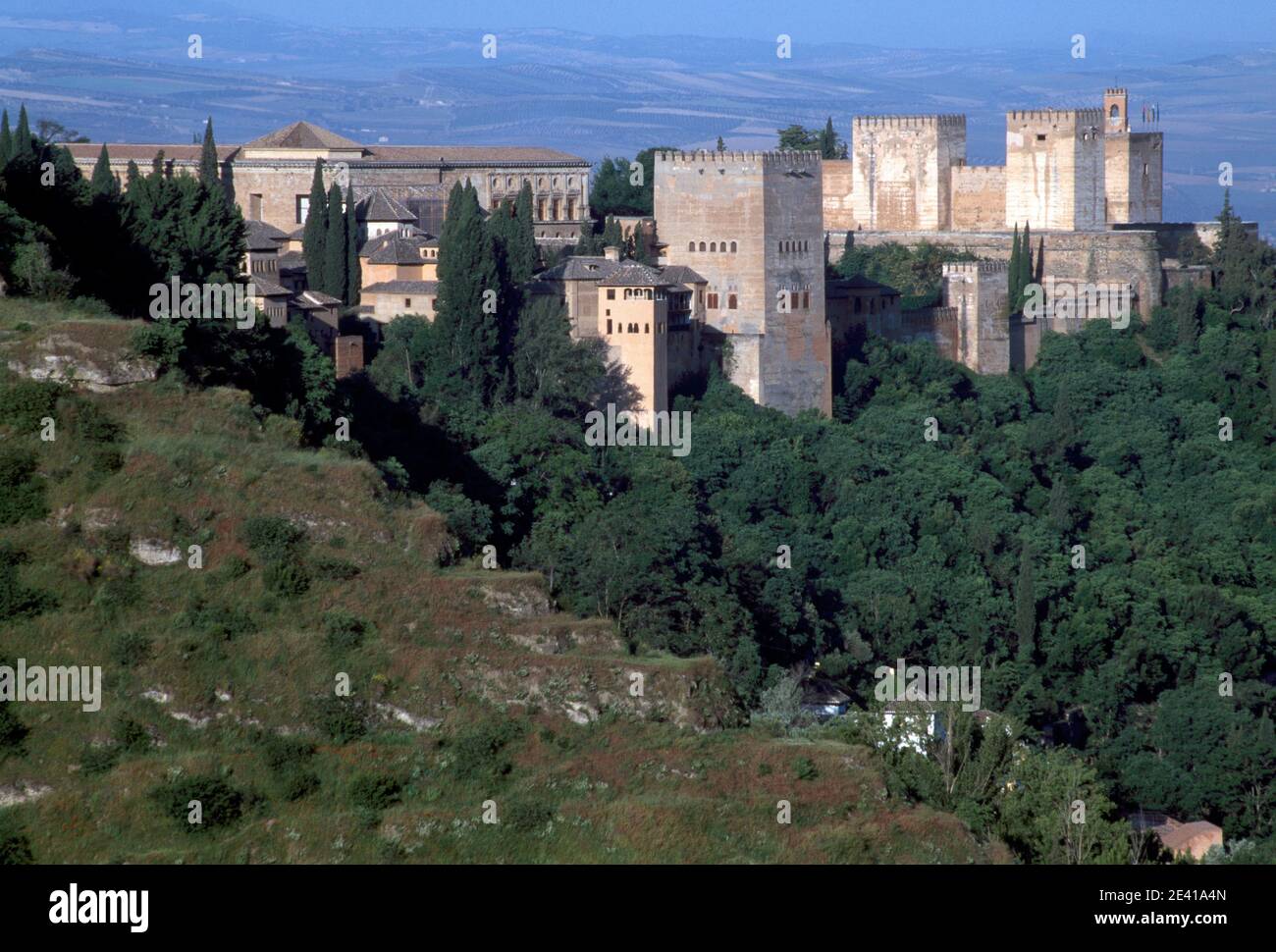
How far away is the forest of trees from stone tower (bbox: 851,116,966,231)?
25.7ft

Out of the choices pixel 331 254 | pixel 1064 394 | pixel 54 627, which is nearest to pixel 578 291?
pixel 331 254

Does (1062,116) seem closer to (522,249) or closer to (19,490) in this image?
(522,249)

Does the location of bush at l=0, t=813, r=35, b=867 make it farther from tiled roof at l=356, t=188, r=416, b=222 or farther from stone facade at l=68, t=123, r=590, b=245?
tiled roof at l=356, t=188, r=416, b=222

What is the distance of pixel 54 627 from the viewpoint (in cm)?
2403

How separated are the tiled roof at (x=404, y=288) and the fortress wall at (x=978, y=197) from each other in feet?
60.7

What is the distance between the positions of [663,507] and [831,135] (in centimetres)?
2996

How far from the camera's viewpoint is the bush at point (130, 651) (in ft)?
77.6

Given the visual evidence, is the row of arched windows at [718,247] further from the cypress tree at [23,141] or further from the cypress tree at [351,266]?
the cypress tree at [23,141]

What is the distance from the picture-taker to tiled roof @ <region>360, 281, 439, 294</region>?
152 ft

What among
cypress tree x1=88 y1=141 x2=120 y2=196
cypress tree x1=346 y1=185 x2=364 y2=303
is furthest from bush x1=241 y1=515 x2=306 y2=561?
cypress tree x1=346 y1=185 x2=364 y2=303

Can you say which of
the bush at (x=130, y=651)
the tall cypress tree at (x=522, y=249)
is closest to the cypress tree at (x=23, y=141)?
the tall cypress tree at (x=522, y=249)
